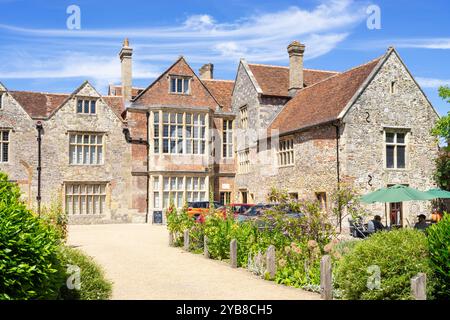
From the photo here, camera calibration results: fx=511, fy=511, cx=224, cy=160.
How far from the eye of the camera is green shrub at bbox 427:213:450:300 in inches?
322

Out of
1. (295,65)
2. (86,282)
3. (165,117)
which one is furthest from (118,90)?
(86,282)

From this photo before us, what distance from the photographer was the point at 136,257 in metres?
14.8

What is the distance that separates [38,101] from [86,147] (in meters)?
4.10

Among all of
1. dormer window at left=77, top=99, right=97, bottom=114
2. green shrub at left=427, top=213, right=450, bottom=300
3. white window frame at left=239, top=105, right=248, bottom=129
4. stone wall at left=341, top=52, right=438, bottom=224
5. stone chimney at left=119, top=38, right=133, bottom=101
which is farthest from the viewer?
white window frame at left=239, top=105, right=248, bottom=129

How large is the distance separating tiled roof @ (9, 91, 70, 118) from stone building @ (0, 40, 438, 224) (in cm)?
6

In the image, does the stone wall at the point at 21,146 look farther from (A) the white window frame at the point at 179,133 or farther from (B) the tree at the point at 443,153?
(B) the tree at the point at 443,153

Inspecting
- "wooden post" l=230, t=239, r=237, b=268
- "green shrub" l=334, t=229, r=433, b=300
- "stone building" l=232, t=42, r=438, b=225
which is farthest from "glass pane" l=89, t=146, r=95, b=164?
"green shrub" l=334, t=229, r=433, b=300

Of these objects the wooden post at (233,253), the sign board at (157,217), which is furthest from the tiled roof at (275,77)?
the wooden post at (233,253)

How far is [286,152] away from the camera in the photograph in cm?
2614

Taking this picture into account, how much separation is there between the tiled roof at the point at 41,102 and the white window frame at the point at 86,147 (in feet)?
6.37

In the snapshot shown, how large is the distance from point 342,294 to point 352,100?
13896 millimetres

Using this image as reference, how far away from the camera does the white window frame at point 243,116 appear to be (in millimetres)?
31219

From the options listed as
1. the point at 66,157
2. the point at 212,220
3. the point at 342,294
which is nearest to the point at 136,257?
the point at 212,220

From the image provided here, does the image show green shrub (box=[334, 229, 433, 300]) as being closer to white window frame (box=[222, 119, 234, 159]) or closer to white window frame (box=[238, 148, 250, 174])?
white window frame (box=[238, 148, 250, 174])
